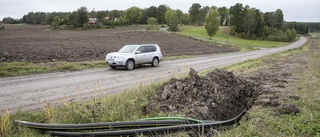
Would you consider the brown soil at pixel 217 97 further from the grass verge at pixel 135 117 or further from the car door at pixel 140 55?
the car door at pixel 140 55

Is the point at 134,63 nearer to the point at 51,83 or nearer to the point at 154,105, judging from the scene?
the point at 51,83

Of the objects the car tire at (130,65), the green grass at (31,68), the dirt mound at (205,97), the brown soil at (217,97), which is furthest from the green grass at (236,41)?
the dirt mound at (205,97)

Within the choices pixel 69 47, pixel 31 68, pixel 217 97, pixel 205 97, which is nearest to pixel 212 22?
pixel 69 47

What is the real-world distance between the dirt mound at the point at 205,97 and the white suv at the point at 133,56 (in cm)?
795

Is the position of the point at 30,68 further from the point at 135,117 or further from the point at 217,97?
the point at 217,97

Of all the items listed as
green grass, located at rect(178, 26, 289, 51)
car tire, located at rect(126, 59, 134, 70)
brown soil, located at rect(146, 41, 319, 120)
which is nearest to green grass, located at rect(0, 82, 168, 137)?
brown soil, located at rect(146, 41, 319, 120)

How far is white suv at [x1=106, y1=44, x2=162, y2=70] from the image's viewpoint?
1658 cm

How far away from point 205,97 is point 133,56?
10047mm

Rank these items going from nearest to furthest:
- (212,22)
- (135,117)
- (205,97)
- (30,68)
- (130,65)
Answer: (135,117), (205,97), (30,68), (130,65), (212,22)

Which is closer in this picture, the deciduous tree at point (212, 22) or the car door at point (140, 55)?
the car door at point (140, 55)

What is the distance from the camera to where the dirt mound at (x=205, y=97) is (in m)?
6.90

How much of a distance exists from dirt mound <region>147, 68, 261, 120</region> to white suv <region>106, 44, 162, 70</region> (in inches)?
313

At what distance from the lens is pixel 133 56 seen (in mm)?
17203

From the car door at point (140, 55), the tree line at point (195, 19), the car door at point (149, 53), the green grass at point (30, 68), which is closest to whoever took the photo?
the green grass at point (30, 68)
